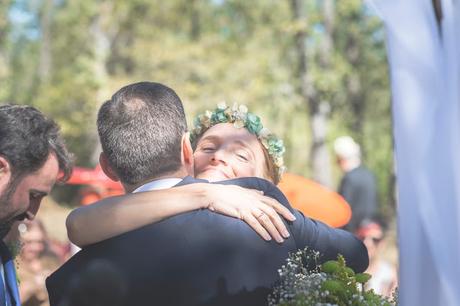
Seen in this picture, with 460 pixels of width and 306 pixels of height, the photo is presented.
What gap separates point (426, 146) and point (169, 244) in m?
0.79

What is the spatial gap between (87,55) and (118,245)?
23.4 metres

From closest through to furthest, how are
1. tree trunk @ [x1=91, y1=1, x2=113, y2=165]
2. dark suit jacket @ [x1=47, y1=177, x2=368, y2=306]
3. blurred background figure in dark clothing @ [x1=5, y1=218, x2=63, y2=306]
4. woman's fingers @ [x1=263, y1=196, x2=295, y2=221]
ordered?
dark suit jacket @ [x1=47, y1=177, x2=368, y2=306]
woman's fingers @ [x1=263, y1=196, x2=295, y2=221]
blurred background figure in dark clothing @ [x1=5, y1=218, x2=63, y2=306]
tree trunk @ [x1=91, y1=1, x2=113, y2=165]

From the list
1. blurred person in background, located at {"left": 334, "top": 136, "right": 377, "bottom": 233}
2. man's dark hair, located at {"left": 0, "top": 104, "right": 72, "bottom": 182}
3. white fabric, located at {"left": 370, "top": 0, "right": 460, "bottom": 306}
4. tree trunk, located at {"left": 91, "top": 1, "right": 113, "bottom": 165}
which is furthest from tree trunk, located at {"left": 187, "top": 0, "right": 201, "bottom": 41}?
white fabric, located at {"left": 370, "top": 0, "right": 460, "bottom": 306}

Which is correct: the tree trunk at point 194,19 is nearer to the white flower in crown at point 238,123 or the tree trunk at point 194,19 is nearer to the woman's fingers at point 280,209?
the white flower in crown at point 238,123

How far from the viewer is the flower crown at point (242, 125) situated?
327 centimetres

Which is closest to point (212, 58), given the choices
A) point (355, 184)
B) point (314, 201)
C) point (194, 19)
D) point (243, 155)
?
point (194, 19)

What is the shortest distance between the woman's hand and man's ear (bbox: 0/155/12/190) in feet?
2.30

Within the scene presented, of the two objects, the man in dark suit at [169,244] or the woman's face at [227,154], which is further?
the woman's face at [227,154]

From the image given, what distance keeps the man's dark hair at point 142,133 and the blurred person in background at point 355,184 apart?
6.58 meters

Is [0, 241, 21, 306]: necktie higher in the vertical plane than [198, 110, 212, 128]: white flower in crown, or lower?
lower

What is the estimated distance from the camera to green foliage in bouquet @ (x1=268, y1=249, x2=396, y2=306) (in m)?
2.30

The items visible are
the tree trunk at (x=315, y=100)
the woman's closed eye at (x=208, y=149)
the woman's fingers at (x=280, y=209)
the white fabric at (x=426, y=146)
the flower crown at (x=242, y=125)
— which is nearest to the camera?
the white fabric at (x=426, y=146)

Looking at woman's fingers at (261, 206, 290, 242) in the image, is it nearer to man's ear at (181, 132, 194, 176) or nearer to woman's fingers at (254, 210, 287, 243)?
woman's fingers at (254, 210, 287, 243)

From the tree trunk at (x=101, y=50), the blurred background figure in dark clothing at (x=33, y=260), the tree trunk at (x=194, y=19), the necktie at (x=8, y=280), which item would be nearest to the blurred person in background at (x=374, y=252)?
the blurred background figure in dark clothing at (x=33, y=260)
